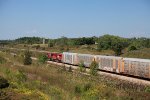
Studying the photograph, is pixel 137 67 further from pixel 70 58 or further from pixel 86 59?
pixel 70 58

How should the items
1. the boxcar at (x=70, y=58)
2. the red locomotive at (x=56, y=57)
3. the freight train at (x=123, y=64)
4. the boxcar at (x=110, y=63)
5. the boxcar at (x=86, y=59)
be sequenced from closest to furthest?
the freight train at (x=123, y=64), the boxcar at (x=110, y=63), the boxcar at (x=86, y=59), the boxcar at (x=70, y=58), the red locomotive at (x=56, y=57)

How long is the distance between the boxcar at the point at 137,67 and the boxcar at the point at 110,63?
1340mm

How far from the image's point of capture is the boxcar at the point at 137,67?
1196 inches

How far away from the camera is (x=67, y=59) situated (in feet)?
183

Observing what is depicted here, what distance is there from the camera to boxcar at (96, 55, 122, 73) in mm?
36438

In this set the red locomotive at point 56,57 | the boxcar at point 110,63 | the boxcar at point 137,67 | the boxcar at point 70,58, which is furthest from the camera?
the red locomotive at point 56,57

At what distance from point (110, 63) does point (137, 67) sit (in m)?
6.76

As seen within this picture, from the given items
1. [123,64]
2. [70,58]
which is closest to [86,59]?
[70,58]

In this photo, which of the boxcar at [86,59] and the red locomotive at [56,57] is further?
the red locomotive at [56,57]

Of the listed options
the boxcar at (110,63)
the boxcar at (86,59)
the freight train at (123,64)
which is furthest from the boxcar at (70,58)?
the boxcar at (110,63)

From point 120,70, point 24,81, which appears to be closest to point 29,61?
point 120,70

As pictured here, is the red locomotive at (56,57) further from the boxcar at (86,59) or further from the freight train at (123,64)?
the boxcar at (86,59)

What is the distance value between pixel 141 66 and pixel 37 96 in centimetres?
1545

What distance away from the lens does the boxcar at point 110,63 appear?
120 ft
